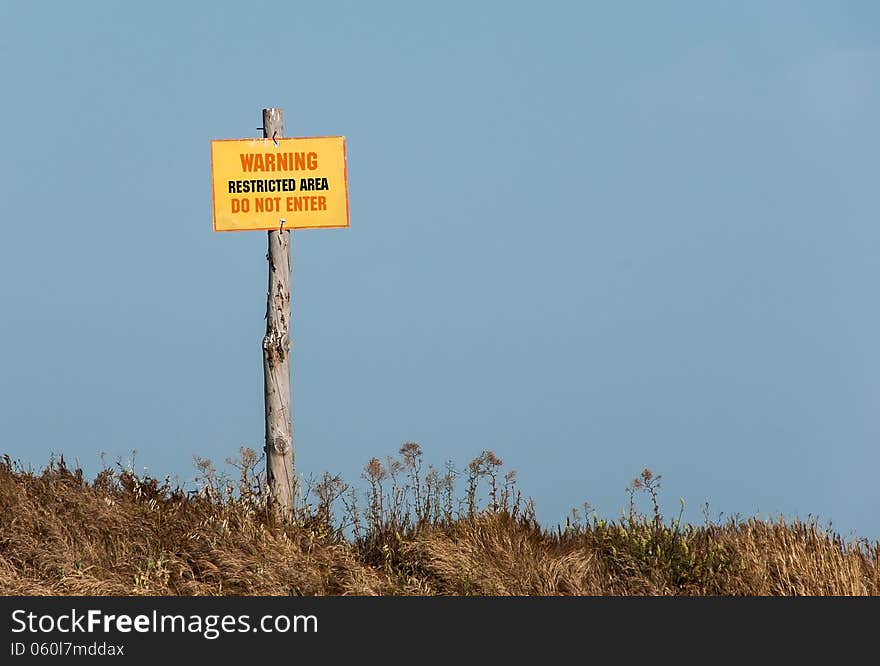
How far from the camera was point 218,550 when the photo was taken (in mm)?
8430

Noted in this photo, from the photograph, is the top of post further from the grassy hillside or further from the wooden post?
the grassy hillside

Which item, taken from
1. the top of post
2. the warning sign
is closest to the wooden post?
the top of post

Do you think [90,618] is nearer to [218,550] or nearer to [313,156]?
[218,550]

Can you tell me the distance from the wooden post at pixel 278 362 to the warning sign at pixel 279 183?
16 cm

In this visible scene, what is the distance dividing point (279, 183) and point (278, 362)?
66.6 inches

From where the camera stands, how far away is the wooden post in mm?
9680

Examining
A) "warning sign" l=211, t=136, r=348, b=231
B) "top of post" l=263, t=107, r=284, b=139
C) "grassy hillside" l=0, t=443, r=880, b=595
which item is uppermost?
"top of post" l=263, t=107, r=284, b=139

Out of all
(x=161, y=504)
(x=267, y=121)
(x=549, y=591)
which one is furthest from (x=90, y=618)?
(x=267, y=121)

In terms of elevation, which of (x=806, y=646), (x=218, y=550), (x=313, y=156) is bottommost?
(x=806, y=646)

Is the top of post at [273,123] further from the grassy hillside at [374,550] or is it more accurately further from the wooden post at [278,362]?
the grassy hillside at [374,550]

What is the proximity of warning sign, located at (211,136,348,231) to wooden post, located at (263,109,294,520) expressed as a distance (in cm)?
16

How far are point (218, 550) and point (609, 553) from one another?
10.6 feet

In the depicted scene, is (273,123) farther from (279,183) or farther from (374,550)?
(374,550)

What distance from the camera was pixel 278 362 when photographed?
979 cm
